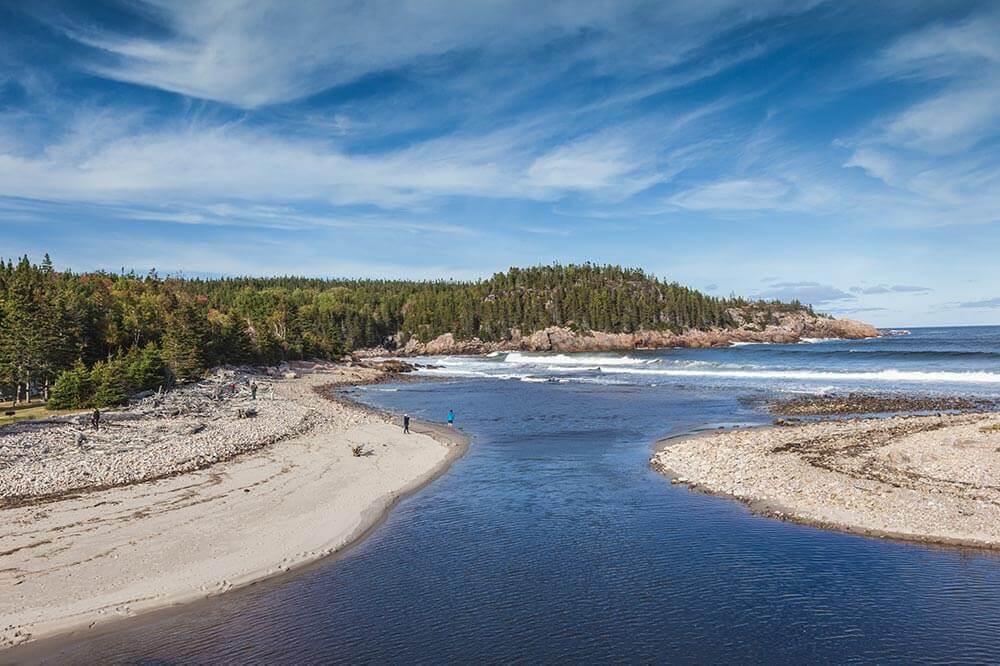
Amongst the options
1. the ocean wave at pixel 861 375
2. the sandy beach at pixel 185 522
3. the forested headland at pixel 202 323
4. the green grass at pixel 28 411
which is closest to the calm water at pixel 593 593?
the sandy beach at pixel 185 522

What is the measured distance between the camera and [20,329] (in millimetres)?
45406

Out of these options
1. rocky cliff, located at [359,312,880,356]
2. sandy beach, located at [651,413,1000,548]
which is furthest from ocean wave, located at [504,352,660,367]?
sandy beach, located at [651,413,1000,548]

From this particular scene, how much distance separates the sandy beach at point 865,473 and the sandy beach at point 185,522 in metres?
13.6

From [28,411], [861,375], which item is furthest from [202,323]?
[861,375]

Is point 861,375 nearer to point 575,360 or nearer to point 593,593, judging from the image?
point 575,360

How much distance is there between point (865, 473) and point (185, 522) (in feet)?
83.1

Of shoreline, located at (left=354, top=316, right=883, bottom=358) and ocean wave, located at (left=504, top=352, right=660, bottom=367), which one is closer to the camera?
ocean wave, located at (left=504, top=352, right=660, bottom=367)

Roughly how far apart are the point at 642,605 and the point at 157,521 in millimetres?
15487

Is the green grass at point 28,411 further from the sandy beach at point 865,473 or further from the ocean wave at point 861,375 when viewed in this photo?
the ocean wave at point 861,375

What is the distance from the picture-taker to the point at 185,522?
2041 cm

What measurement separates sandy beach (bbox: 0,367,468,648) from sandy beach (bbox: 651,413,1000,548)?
1356 centimetres

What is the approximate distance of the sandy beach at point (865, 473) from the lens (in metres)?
19.7

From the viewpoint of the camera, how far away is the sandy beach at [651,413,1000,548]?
19.7 metres

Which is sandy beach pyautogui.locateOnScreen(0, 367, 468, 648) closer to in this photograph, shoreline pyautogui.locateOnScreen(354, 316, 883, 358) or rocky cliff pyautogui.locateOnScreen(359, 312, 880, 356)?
shoreline pyautogui.locateOnScreen(354, 316, 883, 358)
